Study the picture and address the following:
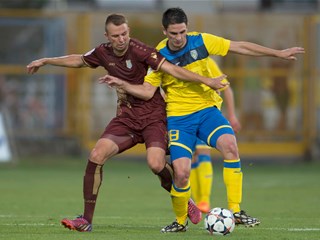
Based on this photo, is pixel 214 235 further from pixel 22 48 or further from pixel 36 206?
pixel 22 48

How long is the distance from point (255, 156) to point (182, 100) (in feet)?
47.6

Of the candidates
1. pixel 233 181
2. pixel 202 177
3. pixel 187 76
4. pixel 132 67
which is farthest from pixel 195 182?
pixel 187 76

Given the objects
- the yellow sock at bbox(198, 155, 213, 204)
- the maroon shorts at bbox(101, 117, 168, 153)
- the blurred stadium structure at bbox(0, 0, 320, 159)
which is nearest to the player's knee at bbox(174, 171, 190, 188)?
the maroon shorts at bbox(101, 117, 168, 153)

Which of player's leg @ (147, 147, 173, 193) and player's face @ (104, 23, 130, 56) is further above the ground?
player's face @ (104, 23, 130, 56)

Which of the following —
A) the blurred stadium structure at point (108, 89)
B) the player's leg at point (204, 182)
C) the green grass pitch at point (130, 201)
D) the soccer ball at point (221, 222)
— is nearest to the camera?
the soccer ball at point (221, 222)

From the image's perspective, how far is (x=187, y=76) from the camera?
1071 cm

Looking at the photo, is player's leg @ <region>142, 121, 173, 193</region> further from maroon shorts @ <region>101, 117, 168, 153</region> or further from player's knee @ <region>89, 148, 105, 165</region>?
player's knee @ <region>89, 148, 105, 165</region>

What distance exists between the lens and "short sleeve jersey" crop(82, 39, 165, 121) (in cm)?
1089

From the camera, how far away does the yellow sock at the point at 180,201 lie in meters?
10.8

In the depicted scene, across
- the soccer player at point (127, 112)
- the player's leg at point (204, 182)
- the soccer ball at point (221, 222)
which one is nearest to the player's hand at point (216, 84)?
the soccer player at point (127, 112)

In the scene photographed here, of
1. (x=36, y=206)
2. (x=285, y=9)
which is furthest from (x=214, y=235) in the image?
(x=285, y=9)

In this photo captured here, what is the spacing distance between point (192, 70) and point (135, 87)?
0.64 m

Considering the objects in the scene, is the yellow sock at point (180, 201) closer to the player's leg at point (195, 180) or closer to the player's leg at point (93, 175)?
the player's leg at point (93, 175)

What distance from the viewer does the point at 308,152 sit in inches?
1007
